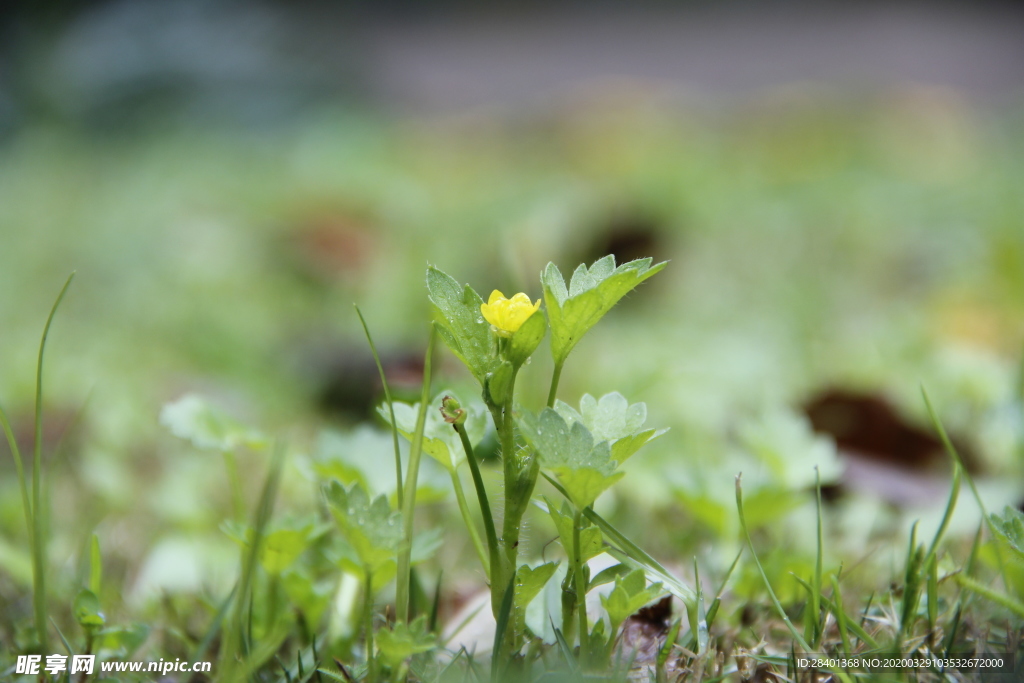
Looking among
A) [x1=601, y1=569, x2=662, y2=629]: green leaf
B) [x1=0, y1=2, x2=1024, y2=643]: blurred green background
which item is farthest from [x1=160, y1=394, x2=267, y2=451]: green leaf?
[x1=601, y1=569, x2=662, y2=629]: green leaf

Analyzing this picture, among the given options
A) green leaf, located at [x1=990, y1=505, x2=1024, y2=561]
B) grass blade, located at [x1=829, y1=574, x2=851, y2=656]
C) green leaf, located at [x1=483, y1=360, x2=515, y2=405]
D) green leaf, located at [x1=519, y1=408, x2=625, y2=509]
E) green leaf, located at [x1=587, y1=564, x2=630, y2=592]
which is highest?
green leaf, located at [x1=483, y1=360, x2=515, y2=405]

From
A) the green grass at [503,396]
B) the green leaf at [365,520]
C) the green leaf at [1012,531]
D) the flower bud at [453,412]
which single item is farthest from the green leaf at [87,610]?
the green leaf at [1012,531]

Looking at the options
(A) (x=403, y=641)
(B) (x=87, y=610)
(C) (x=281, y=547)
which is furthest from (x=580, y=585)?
(B) (x=87, y=610)

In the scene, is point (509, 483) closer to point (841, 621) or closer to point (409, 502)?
point (409, 502)

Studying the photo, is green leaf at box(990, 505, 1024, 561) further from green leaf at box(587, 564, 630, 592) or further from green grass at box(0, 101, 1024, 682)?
green leaf at box(587, 564, 630, 592)

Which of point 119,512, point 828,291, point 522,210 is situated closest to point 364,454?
point 119,512

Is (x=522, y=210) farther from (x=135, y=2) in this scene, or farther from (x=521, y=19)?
(x=521, y=19)
